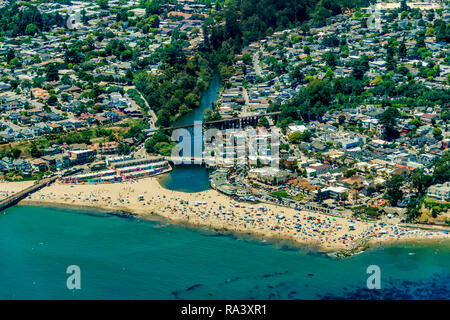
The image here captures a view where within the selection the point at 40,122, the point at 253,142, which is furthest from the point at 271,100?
the point at 40,122

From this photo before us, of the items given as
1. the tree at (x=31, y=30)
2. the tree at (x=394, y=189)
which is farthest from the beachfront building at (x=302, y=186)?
the tree at (x=31, y=30)

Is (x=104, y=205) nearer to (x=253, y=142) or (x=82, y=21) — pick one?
(x=253, y=142)

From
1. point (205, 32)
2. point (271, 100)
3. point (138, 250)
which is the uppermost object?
point (205, 32)

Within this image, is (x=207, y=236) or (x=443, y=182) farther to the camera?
(x=443, y=182)

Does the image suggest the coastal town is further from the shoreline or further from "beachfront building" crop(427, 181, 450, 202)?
the shoreline
